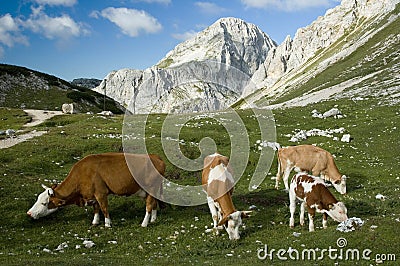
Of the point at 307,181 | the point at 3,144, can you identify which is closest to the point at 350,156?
the point at 307,181

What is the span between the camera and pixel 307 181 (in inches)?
666

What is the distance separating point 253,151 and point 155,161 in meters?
18.0

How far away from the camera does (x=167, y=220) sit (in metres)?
18.8

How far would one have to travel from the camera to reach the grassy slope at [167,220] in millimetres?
13859

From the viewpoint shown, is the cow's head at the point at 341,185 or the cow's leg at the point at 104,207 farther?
the cow's head at the point at 341,185

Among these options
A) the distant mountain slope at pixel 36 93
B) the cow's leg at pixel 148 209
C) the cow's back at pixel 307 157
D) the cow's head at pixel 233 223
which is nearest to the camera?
the cow's head at pixel 233 223

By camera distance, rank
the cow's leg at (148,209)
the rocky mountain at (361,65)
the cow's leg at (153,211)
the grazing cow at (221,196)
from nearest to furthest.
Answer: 1. the grazing cow at (221,196)
2. the cow's leg at (148,209)
3. the cow's leg at (153,211)
4. the rocky mountain at (361,65)

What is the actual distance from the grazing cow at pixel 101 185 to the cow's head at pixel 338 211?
8.24 metres

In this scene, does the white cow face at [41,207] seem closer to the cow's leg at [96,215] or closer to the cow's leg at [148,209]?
the cow's leg at [96,215]

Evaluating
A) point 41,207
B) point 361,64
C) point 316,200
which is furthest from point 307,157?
point 361,64

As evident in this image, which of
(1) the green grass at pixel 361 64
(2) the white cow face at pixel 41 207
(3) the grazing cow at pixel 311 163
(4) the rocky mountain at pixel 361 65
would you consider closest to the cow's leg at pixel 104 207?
(2) the white cow face at pixel 41 207

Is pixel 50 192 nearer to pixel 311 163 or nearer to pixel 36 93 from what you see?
pixel 311 163

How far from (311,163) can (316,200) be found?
8.66m

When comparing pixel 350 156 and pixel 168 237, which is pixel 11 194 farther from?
pixel 350 156
